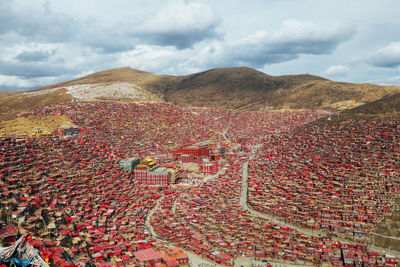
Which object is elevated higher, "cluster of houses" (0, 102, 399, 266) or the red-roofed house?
"cluster of houses" (0, 102, 399, 266)

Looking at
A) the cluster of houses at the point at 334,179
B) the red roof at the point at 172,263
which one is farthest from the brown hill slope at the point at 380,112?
the red roof at the point at 172,263

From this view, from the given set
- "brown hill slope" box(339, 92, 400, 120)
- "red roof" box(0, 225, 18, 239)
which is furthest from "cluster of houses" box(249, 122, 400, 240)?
"red roof" box(0, 225, 18, 239)

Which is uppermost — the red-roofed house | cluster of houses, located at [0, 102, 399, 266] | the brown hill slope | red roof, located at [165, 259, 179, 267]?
the brown hill slope

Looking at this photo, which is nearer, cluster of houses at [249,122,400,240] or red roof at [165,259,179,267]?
red roof at [165,259,179,267]

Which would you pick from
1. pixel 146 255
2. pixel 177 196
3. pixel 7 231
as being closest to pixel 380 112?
pixel 177 196

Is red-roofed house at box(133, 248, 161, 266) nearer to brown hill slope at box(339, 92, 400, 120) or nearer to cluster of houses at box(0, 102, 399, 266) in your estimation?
cluster of houses at box(0, 102, 399, 266)

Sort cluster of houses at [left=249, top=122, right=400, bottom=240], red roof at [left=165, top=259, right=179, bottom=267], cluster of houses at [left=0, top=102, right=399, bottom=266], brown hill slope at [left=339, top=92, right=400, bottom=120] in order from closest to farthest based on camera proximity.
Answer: red roof at [left=165, top=259, right=179, bottom=267]
cluster of houses at [left=0, top=102, right=399, bottom=266]
cluster of houses at [left=249, top=122, right=400, bottom=240]
brown hill slope at [left=339, top=92, right=400, bottom=120]

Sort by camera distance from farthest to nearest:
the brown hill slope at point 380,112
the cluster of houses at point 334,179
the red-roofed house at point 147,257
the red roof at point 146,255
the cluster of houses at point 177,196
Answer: the brown hill slope at point 380,112 → the cluster of houses at point 334,179 → the cluster of houses at point 177,196 → the red roof at point 146,255 → the red-roofed house at point 147,257

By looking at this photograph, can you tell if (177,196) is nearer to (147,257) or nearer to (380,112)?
(147,257)

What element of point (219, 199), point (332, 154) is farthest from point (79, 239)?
point (332, 154)

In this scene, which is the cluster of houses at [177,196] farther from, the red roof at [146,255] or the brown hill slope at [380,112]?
the brown hill slope at [380,112]
